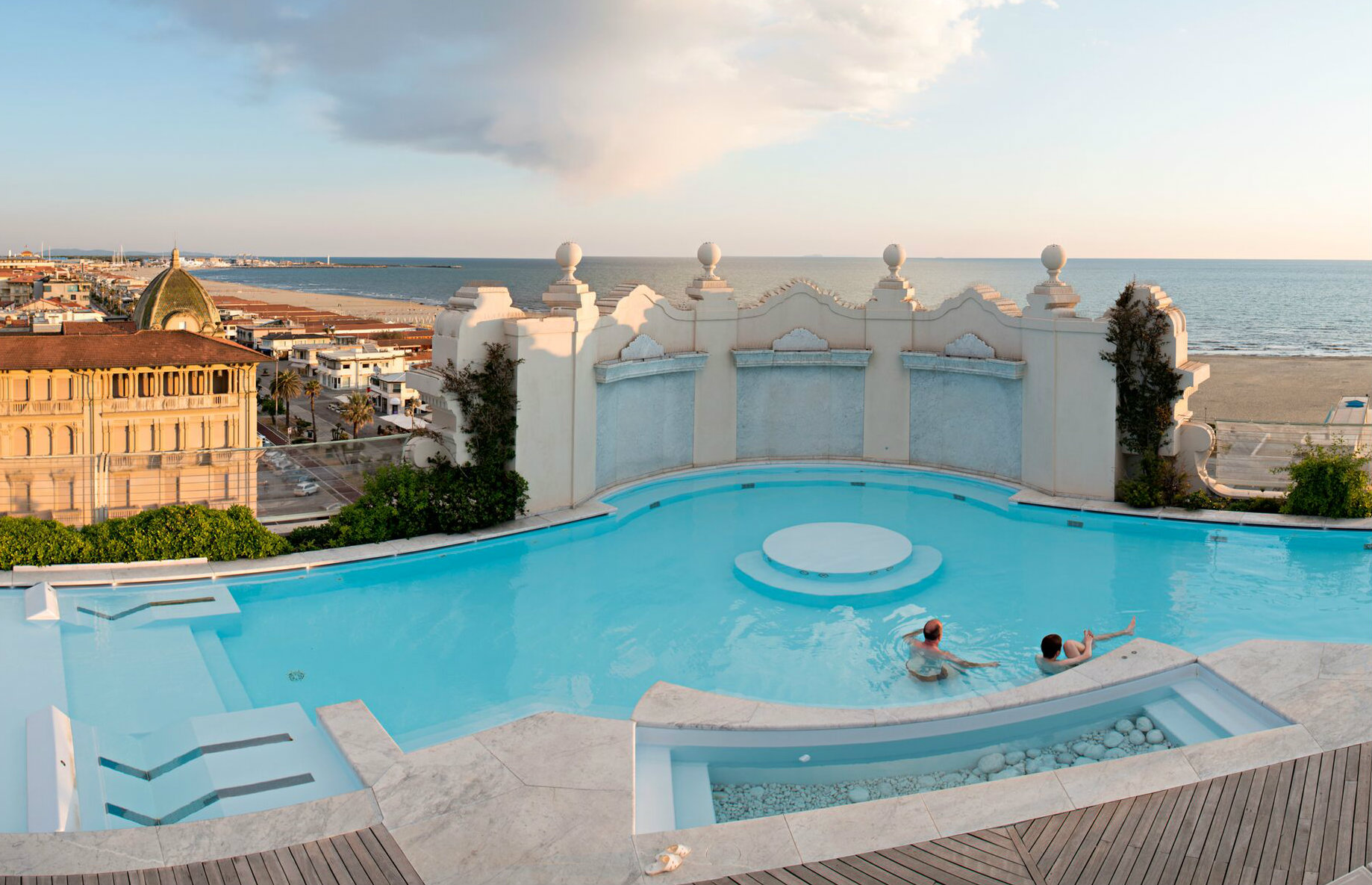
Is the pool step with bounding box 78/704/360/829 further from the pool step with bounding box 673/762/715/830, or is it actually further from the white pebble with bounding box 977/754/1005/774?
the white pebble with bounding box 977/754/1005/774

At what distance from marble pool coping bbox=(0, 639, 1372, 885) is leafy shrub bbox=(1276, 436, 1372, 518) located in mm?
6564

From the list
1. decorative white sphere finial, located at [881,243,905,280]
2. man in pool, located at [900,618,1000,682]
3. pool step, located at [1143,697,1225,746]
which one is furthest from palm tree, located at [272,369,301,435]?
pool step, located at [1143,697,1225,746]

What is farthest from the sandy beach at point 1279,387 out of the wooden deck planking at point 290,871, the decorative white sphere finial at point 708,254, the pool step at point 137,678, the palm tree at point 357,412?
the wooden deck planking at point 290,871

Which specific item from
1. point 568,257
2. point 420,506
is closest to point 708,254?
point 568,257

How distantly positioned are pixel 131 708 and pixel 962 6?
652 inches

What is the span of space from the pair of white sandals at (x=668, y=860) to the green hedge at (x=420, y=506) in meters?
8.20

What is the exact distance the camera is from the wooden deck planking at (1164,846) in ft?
17.3

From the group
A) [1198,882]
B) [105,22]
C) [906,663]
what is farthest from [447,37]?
[1198,882]

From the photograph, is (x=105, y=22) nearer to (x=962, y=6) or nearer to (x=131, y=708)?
(x=962, y=6)

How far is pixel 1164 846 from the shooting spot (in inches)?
219

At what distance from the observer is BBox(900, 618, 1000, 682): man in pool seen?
904cm

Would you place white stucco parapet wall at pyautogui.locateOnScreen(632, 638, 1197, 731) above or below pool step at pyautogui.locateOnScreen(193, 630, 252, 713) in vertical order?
above

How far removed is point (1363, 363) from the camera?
228ft

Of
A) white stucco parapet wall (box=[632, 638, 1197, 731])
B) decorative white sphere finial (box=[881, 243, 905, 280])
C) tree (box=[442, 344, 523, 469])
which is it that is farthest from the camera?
decorative white sphere finial (box=[881, 243, 905, 280])
